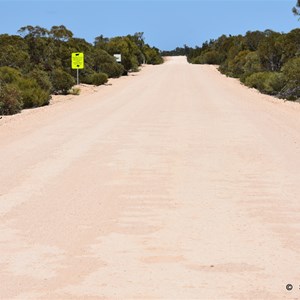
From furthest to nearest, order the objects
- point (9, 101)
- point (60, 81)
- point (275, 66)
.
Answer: point (275, 66) → point (60, 81) → point (9, 101)

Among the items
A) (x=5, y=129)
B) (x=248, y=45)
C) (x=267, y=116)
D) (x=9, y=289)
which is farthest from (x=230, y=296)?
(x=248, y=45)

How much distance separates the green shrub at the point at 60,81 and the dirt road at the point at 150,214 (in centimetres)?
1712

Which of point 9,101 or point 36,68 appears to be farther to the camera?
point 36,68

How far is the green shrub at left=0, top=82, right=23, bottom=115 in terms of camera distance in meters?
21.6

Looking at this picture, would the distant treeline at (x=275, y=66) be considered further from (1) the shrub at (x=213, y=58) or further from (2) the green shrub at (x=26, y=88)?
(1) the shrub at (x=213, y=58)

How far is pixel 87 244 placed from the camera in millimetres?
6004

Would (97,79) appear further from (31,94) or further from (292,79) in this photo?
(292,79)

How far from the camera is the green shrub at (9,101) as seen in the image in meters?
21.6

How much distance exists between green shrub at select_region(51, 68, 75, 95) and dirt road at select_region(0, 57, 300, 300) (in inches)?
674

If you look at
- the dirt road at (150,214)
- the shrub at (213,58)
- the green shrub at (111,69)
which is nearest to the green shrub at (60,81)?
the dirt road at (150,214)

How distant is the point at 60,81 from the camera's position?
31.7 meters

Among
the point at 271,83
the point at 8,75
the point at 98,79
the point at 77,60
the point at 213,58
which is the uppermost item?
the point at 213,58

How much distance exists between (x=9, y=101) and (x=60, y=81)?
33.3ft

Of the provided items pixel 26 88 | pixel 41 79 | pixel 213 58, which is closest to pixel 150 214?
pixel 26 88
